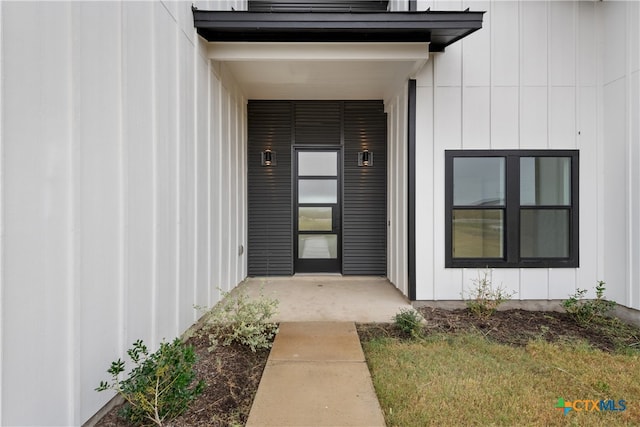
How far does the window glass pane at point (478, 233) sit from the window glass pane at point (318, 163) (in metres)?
2.51

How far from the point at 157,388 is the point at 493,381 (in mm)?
2490

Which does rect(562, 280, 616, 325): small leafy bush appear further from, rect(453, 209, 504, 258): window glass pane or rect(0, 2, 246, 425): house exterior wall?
rect(0, 2, 246, 425): house exterior wall

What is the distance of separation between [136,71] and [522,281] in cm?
509

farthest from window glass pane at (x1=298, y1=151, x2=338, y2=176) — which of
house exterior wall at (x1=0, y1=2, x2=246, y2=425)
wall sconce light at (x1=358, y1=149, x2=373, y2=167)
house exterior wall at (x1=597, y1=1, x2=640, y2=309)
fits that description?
house exterior wall at (x1=597, y1=1, x2=640, y2=309)

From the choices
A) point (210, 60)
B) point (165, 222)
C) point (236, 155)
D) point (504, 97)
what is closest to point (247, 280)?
point (236, 155)

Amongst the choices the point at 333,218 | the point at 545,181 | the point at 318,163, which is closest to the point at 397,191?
the point at 333,218

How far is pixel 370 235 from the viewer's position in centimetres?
582

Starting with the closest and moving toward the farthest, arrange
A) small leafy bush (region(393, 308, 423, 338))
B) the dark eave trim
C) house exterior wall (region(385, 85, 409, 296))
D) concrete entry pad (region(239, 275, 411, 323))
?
small leafy bush (region(393, 308, 423, 338)), the dark eave trim, concrete entry pad (region(239, 275, 411, 323)), house exterior wall (region(385, 85, 409, 296))

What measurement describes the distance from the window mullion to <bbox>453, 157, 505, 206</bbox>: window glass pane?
3.3 inches

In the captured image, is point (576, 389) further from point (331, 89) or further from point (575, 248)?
point (331, 89)

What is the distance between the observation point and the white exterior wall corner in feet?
13.8

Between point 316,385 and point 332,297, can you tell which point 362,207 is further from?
point 316,385

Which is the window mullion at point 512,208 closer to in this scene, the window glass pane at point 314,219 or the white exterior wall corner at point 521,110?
the white exterior wall corner at point 521,110

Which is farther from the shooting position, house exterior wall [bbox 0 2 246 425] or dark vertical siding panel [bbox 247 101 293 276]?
dark vertical siding panel [bbox 247 101 293 276]
